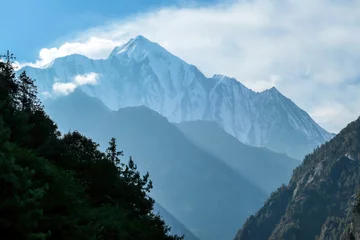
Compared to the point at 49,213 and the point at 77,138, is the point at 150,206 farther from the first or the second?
the point at 49,213

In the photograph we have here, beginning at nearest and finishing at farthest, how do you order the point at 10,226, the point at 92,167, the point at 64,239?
the point at 10,226
the point at 64,239
the point at 92,167

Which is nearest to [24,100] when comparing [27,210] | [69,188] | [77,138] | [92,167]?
[77,138]

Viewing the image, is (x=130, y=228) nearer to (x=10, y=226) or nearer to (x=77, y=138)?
(x=10, y=226)

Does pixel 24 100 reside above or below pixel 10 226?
above

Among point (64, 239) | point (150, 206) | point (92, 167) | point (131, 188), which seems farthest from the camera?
point (150, 206)

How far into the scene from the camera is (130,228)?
108 feet

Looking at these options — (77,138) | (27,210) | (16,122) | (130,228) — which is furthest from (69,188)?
(77,138)

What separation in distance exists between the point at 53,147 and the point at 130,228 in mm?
19027

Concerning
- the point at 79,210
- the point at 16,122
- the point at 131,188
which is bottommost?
the point at 79,210

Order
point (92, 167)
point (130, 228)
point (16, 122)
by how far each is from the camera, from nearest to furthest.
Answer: point (130, 228), point (16, 122), point (92, 167)

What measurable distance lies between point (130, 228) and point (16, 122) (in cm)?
1109

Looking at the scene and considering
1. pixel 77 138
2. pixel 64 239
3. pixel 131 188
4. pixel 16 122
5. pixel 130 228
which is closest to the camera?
pixel 64 239

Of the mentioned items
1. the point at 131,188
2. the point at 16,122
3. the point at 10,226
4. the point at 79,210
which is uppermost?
the point at 131,188

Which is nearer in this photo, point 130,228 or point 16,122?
point 130,228
